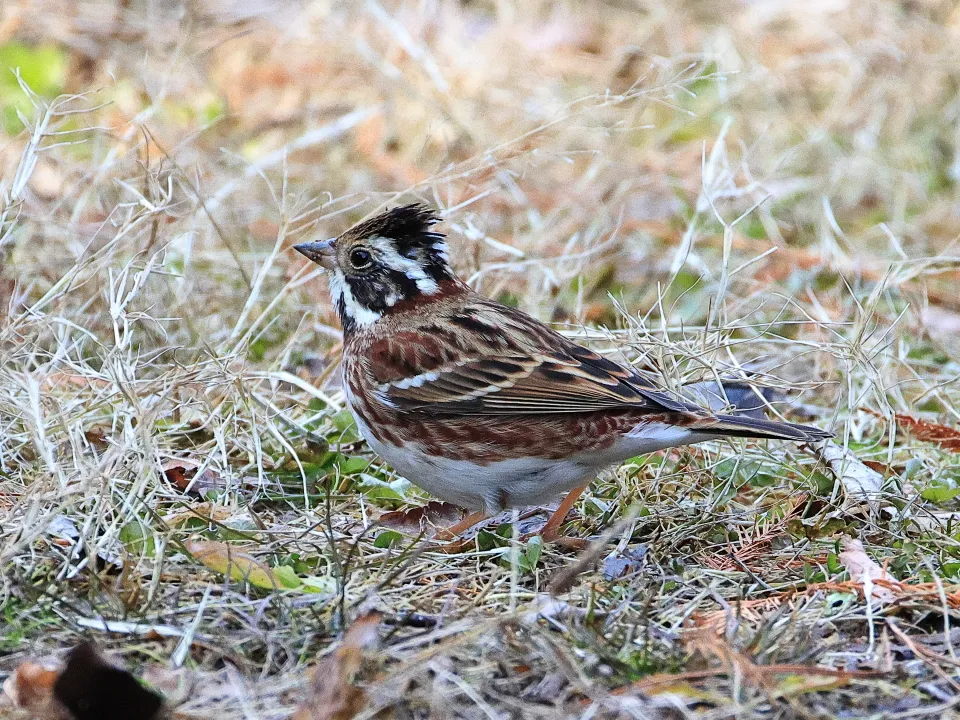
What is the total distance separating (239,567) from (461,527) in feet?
3.27

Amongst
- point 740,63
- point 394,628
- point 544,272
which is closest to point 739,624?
point 394,628

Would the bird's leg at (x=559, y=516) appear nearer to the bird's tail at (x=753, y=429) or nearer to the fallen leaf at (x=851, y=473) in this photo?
the bird's tail at (x=753, y=429)

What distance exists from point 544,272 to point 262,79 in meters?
4.11

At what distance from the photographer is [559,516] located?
15.1ft

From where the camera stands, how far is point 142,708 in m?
3.07

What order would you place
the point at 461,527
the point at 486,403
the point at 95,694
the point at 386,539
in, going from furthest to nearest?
1. the point at 461,527
2. the point at 486,403
3. the point at 386,539
4. the point at 95,694

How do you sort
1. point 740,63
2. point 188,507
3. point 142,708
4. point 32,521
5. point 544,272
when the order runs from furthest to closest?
1. point 740,63
2. point 544,272
3. point 188,507
4. point 32,521
5. point 142,708

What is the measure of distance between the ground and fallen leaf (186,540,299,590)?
0.01m

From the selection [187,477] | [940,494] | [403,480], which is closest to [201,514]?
[187,477]

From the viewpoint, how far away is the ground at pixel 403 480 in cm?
341

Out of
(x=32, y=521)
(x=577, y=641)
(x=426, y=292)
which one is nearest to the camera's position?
(x=577, y=641)

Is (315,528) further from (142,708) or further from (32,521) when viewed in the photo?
(142,708)

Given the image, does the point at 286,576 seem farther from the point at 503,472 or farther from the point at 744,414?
the point at 744,414

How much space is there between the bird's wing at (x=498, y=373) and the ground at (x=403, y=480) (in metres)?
0.45
